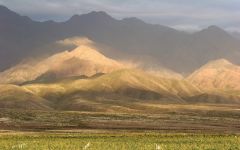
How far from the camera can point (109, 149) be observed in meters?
47.3

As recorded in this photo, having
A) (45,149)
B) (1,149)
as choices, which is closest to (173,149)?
(45,149)

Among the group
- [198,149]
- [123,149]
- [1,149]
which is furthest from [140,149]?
[1,149]

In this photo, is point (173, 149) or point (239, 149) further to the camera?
point (173, 149)

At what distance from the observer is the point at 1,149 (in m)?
46.7

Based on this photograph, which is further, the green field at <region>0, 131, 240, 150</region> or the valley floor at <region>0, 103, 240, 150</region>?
the valley floor at <region>0, 103, 240, 150</region>

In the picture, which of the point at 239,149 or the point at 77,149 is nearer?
the point at 239,149

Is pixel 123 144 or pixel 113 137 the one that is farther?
pixel 113 137

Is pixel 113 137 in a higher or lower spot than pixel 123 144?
higher

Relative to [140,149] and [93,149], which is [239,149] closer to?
[140,149]

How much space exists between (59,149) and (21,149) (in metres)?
3.37

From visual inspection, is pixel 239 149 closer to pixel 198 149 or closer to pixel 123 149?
pixel 198 149

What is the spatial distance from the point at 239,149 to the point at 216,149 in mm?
2293

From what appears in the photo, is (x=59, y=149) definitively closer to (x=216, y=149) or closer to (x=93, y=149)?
(x=93, y=149)

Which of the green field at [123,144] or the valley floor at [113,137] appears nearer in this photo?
the green field at [123,144]
